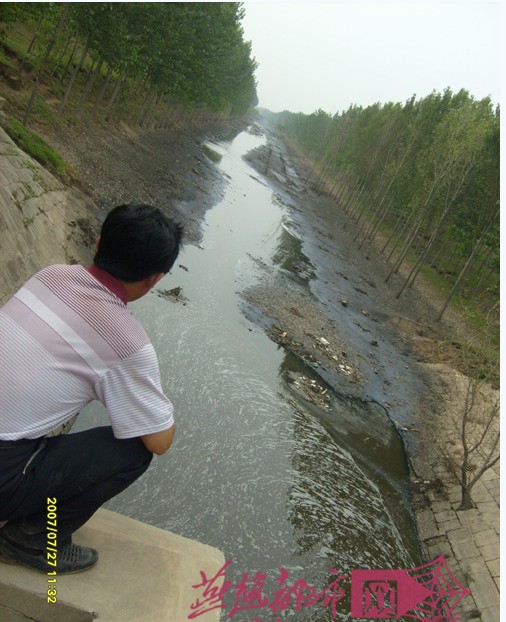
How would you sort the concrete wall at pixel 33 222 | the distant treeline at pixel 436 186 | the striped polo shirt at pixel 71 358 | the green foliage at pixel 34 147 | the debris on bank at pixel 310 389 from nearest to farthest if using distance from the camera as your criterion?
the striped polo shirt at pixel 71 358
the concrete wall at pixel 33 222
the debris on bank at pixel 310 389
the green foliage at pixel 34 147
the distant treeline at pixel 436 186

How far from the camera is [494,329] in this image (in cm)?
1059

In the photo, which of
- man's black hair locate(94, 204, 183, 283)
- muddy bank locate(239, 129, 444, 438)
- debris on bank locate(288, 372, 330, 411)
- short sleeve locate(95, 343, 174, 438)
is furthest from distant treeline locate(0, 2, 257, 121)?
short sleeve locate(95, 343, 174, 438)

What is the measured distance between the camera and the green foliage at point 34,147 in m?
12.6

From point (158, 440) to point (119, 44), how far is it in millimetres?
21036

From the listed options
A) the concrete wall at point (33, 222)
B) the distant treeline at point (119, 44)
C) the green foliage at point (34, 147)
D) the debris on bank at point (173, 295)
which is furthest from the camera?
the distant treeline at point (119, 44)

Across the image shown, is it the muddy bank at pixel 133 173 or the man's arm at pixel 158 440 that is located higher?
the man's arm at pixel 158 440

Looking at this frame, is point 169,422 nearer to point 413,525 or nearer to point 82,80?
point 413,525

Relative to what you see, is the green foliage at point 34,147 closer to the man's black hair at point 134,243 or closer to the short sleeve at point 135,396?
the man's black hair at point 134,243

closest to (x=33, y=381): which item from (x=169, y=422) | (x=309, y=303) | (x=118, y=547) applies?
(x=169, y=422)

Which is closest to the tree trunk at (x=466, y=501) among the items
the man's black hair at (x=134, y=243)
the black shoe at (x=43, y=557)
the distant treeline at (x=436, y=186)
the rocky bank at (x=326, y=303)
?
the rocky bank at (x=326, y=303)

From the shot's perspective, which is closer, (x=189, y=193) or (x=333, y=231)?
(x=189, y=193)

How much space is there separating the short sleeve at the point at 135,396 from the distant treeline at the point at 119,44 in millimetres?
16807

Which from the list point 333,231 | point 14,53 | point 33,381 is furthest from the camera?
point 333,231

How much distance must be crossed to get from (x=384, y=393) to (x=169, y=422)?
11.9 meters
